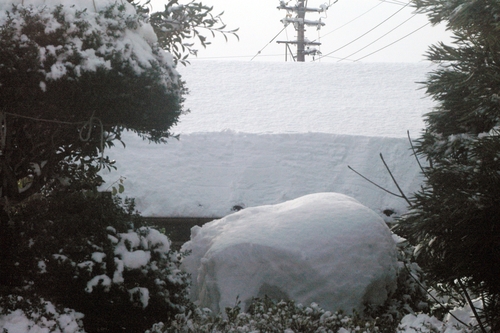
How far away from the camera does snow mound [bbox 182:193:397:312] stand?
5.32m

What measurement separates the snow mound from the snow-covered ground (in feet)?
11.6

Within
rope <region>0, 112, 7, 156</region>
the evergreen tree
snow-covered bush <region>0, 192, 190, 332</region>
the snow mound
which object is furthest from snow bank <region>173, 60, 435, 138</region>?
rope <region>0, 112, 7, 156</region>

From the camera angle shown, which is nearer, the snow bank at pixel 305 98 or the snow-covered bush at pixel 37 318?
the snow-covered bush at pixel 37 318

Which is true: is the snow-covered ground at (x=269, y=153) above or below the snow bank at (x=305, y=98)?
below

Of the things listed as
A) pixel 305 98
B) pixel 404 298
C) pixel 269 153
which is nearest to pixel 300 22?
pixel 305 98

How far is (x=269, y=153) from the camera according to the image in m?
10.5

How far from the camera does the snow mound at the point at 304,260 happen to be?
17.5ft

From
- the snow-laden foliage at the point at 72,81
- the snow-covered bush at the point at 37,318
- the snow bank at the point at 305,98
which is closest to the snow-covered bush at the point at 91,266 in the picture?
the snow-covered bush at the point at 37,318

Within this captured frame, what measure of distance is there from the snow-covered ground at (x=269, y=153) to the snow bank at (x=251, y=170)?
0.06 feet

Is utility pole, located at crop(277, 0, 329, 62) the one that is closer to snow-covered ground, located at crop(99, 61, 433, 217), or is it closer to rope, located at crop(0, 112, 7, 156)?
snow-covered ground, located at crop(99, 61, 433, 217)

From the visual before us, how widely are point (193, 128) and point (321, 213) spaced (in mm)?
5720

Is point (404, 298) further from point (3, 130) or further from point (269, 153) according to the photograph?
point (269, 153)

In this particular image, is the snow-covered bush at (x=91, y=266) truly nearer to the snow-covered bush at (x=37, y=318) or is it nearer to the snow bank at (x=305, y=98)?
the snow-covered bush at (x=37, y=318)

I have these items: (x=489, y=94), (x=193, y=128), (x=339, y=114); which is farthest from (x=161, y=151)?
(x=489, y=94)
